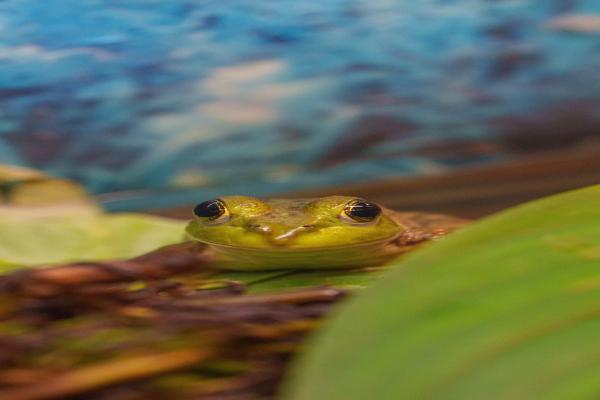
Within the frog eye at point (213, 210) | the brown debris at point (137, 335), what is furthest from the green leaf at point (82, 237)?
the brown debris at point (137, 335)

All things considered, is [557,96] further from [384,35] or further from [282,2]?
[282,2]

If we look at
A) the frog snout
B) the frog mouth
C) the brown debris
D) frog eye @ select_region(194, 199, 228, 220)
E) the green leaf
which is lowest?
the green leaf

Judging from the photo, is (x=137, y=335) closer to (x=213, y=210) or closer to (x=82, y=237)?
(x=213, y=210)

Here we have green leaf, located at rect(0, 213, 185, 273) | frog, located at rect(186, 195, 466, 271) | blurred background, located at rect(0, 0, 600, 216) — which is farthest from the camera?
blurred background, located at rect(0, 0, 600, 216)

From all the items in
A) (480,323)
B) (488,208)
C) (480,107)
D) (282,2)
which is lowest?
(488,208)

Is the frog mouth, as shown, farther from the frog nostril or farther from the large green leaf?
the large green leaf

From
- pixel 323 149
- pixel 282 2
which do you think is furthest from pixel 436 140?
pixel 282 2

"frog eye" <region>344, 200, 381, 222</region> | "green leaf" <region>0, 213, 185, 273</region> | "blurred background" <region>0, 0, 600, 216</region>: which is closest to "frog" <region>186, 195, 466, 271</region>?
"frog eye" <region>344, 200, 381, 222</region>

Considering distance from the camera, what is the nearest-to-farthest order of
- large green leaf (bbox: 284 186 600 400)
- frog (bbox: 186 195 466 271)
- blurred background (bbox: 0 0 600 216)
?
large green leaf (bbox: 284 186 600 400) → frog (bbox: 186 195 466 271) → blurred background (bbox: 0 0 600 216)
